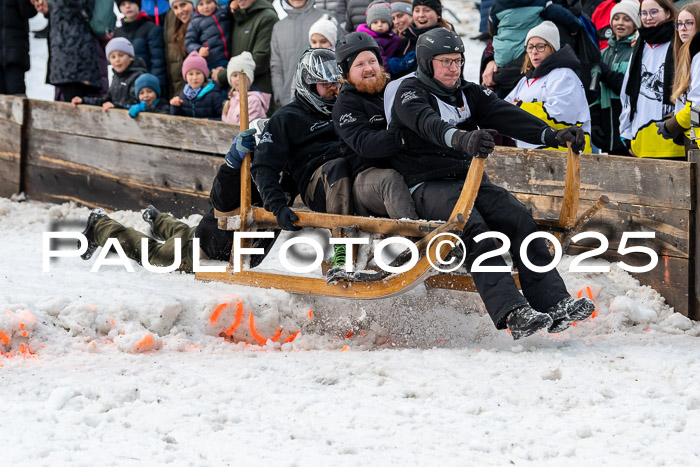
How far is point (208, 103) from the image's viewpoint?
8477mm

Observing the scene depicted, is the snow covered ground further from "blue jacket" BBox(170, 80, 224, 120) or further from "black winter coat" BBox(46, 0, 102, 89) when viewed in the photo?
"black winter coat" BBox(46, 0, 102, 89)

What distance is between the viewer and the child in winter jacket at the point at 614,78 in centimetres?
674

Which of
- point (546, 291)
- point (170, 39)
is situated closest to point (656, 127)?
point (546, 291)

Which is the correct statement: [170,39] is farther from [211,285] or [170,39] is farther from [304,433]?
[304,433]

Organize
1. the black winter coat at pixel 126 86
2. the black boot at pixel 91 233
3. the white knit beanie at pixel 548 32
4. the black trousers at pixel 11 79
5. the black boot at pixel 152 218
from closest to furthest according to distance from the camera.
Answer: the white knit beanie at pixel 548 32 → the black boot at pixel 91 233 → the black boot at pixel 152 218 → the black winter coat at pixel 126 86 → the black trousers at pixel 11 79

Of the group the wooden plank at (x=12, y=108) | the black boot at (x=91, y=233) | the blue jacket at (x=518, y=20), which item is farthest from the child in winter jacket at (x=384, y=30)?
the wooden plank at (x=12, y=108)

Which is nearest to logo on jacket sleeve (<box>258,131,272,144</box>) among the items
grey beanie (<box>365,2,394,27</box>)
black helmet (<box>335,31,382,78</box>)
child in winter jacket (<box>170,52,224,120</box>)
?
black helmet (<box>335,31,382,78</box>)

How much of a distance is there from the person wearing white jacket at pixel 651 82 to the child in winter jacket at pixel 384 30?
1.91 meters

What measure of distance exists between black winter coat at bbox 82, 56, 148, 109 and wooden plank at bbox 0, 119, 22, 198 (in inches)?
48.0

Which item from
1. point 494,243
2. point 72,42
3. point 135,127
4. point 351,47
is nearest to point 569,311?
point 494,243

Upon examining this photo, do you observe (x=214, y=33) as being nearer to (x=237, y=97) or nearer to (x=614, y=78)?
(x=237, y=97)

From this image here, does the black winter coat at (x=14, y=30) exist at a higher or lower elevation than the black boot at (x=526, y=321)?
higher

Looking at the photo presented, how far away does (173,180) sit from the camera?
846 cm

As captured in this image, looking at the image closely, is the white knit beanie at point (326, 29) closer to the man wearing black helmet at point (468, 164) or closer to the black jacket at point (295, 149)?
the black jacket at point (295, 149)
